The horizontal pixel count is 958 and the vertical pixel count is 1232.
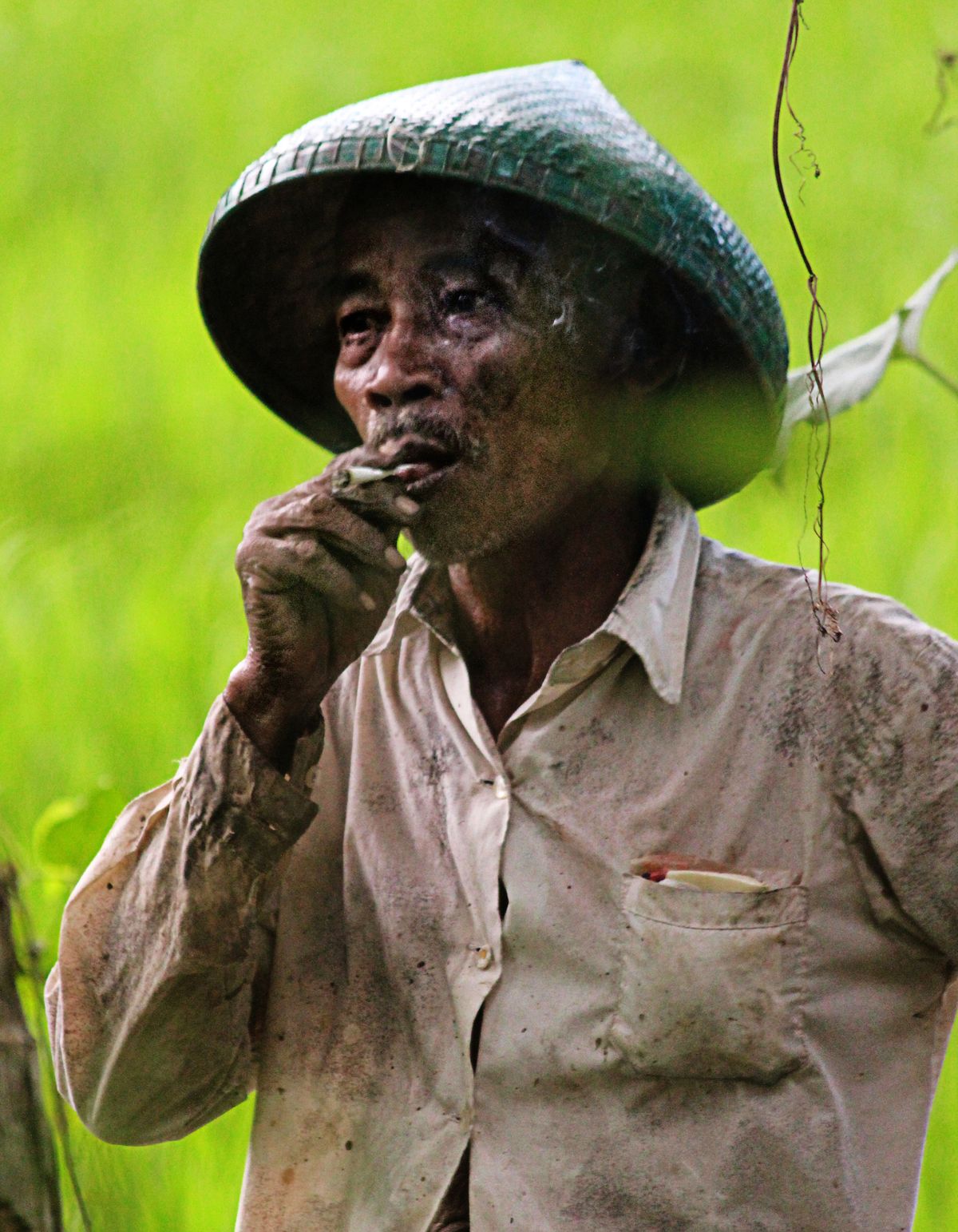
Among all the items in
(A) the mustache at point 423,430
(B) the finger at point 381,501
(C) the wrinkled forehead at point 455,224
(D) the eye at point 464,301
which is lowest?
(B) the finger at point 381,501

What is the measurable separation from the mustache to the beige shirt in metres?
0.30

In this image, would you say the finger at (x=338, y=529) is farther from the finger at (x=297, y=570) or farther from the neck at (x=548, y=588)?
the neck at (x=548, y=588)


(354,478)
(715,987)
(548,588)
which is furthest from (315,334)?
(715,987)

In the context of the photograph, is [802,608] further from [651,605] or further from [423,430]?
[423,430]

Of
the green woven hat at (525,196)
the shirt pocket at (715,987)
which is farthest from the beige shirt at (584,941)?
the green woven hat at (525,196)

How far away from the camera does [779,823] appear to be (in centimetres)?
216

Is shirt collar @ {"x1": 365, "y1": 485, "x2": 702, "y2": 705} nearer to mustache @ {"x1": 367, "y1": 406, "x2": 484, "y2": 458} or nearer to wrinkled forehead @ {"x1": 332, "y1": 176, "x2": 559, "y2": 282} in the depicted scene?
mustache @ {"x1": 367, "y1": 406, "x2": 484, "y2": 458}

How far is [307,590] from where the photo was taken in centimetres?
205

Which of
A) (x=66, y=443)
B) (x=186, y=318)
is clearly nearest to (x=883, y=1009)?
(x=66, y=443)

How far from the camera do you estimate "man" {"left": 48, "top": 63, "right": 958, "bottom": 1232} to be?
2.09m

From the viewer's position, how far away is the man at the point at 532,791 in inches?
82.3

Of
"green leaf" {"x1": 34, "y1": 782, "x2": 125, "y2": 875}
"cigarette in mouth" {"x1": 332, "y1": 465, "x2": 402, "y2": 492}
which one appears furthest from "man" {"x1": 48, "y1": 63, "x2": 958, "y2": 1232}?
"green leaf" {"x1": 34, "y1": 782, "x2": 125, "y2": 875}

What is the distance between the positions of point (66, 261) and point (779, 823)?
4641 mm

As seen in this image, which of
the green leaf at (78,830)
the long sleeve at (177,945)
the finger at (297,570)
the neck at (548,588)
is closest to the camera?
the finger at (297,570)
